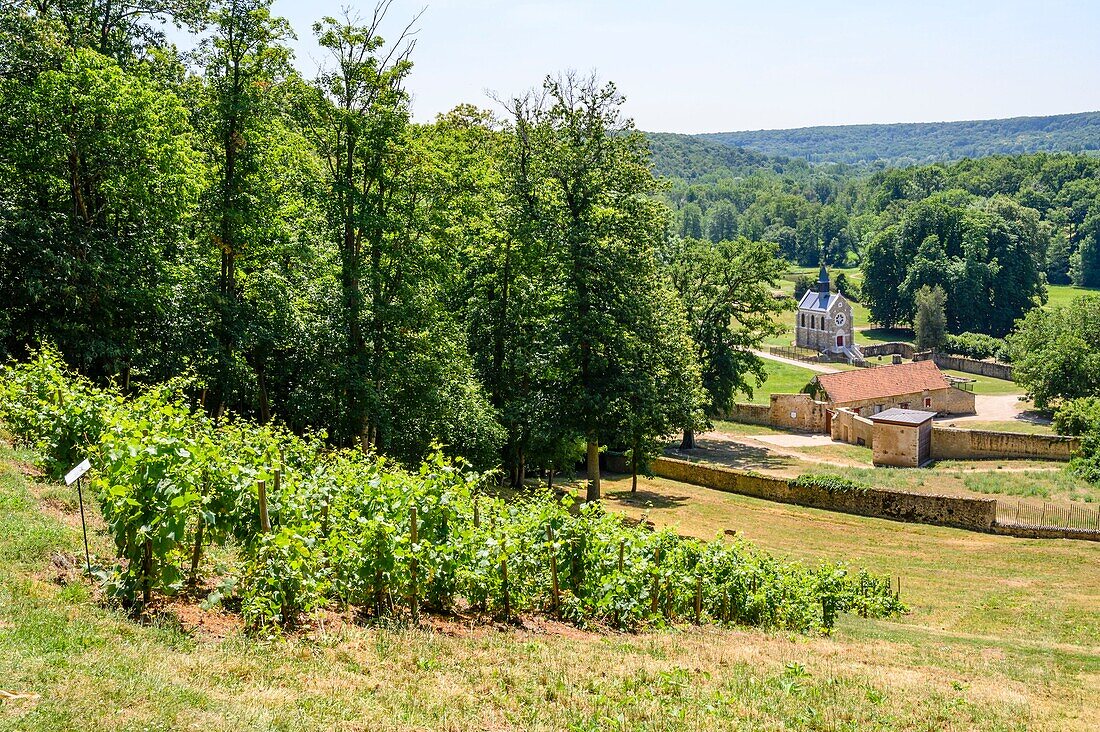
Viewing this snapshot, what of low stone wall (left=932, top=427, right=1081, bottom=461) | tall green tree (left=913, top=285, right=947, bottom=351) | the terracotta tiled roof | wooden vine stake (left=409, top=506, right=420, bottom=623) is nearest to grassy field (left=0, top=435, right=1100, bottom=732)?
wooden vine stake (left=409, top=506, right=420, bottom=623)

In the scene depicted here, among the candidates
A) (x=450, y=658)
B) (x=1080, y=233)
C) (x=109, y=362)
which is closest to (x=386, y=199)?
(x=109, y=362)

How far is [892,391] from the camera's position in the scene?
177ft

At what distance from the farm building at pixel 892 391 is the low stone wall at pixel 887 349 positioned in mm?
24705

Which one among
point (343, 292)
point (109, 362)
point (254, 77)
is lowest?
point (109, 362)

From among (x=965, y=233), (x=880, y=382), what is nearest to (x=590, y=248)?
(x=880, y=382)

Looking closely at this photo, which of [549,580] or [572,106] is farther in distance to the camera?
[572,106]

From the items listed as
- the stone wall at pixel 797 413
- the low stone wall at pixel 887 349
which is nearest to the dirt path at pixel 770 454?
the stone wall at pixel 797 413

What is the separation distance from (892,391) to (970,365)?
2478cm

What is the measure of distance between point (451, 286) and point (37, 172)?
11944mm

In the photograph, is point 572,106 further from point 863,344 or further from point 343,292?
point 863,344

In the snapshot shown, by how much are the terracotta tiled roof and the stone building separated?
22.8 metres

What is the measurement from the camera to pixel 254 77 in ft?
65.0

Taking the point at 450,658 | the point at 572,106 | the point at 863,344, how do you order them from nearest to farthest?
the point at 450,658, the point at 572,106, the point at 863,344

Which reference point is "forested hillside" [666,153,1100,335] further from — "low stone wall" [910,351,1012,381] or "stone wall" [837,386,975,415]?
"stone wall" [837,386,975,415]
